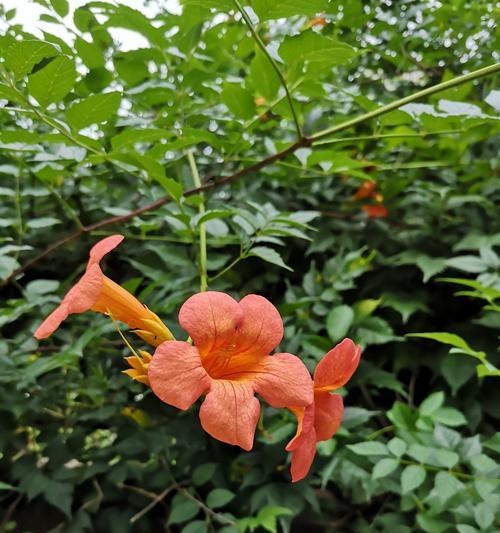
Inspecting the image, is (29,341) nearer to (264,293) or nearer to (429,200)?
(264,293)

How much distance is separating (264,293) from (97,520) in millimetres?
686

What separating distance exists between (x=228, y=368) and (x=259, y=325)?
85 millimetres

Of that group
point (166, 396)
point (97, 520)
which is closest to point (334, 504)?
point (97, 520)

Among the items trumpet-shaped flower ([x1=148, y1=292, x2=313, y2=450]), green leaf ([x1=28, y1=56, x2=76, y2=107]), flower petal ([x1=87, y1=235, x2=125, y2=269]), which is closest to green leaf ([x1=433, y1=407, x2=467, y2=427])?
trumpet-shaped flower ([x1=148, y1=292, x2=313, y2=450])

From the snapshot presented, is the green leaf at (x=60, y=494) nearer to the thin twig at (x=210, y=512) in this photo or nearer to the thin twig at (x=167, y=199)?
the thin twig at (x=210, y=512)

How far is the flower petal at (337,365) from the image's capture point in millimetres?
584

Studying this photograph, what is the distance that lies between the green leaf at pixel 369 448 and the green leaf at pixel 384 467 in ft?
0.06

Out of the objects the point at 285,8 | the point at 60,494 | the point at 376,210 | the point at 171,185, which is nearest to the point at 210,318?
the point at 171,185

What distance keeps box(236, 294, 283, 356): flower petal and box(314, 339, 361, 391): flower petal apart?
0.06 meters

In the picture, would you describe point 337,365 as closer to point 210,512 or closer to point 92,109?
point 92,109

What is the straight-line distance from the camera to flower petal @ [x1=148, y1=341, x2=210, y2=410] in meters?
0.49

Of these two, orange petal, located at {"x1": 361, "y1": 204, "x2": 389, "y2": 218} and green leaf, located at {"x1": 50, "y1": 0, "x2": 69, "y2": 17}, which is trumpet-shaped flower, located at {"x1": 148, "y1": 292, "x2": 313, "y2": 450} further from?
orange petal, located at {"x1": 361, "y1": 204, "x2": 389, "y2": 218}

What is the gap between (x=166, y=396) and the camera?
489mm

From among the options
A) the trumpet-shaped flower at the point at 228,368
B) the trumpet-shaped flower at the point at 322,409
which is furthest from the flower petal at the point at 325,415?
the trumpet-shaped flower at the point at 228,368
